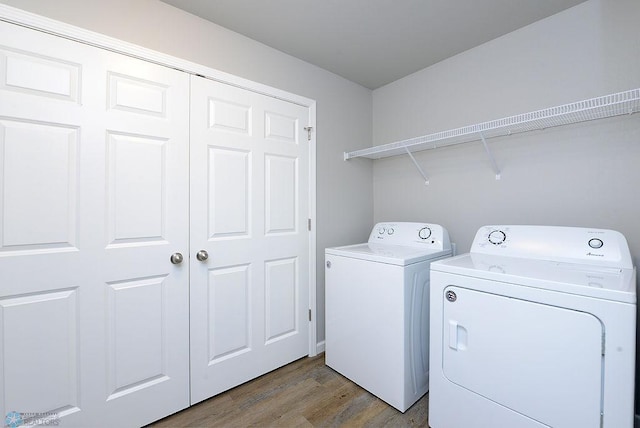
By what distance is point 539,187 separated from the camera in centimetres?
170

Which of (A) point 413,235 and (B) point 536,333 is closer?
(B) point 536,333

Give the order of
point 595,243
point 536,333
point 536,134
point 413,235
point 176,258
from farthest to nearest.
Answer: point 413,235 → point 536,134 → point 176,258 → point 595,243 → point 536,333

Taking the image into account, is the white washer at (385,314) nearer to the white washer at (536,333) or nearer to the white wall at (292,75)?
the white washer at (536,333)

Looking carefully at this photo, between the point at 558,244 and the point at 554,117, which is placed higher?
the point at 554,117

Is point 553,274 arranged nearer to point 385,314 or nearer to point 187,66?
point 385,314

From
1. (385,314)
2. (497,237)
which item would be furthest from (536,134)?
(385,314)

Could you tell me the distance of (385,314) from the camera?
1.67 meters

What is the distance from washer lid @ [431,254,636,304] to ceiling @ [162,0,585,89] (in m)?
→ 1.41

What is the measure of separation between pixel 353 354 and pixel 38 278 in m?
1.73

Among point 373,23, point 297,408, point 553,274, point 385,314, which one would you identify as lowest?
point 297,408

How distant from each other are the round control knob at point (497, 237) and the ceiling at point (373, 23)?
1265 millimetres

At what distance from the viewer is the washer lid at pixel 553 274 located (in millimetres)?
995

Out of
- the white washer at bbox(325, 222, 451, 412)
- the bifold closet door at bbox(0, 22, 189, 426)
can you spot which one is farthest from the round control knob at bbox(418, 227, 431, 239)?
the bifold closet door at bbox(0, 22, 189, 426)

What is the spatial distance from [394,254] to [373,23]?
1.43 metres
